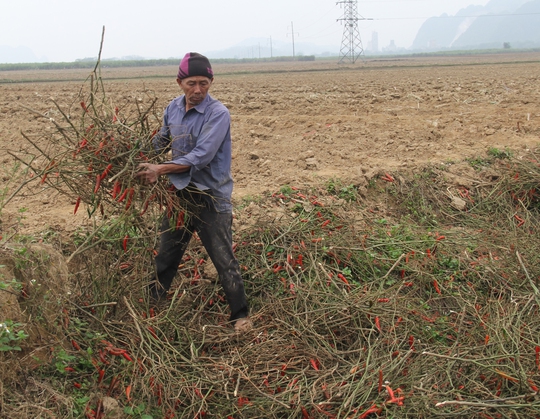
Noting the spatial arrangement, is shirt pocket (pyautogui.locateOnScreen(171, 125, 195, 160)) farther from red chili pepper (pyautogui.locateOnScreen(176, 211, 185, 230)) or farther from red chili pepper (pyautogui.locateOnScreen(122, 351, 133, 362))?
red chili pepper (pyautogui.locateOnScreen(122, 351, 133, 362))

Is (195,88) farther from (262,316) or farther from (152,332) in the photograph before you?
(262,316)

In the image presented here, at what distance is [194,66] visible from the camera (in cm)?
324

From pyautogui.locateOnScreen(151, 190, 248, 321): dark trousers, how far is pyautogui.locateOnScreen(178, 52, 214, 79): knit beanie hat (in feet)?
2.47

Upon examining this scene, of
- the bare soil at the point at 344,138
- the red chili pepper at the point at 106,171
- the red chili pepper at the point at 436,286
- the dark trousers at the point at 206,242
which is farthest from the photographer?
the bare soil at the point at 344,138

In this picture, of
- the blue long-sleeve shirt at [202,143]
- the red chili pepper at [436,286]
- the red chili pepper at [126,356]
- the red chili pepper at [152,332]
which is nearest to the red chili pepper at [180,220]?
the blue long-sleeve shirt at [202,143]

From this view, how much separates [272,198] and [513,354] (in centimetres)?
269

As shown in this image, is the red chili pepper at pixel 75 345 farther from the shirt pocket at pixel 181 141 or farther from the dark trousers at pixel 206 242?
the shirt pocket at pixel 181 141

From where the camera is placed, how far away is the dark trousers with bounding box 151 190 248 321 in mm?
3469

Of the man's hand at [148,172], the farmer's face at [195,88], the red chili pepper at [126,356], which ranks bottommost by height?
the red chili pepper at [126,356]

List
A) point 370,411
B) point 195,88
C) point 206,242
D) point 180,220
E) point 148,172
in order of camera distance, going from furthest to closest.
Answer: point 206,242 → point 180,220 → point 195,88 → point 148,172 → point 370,411

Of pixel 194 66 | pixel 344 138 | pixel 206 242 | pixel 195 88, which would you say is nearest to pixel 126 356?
pixel 206 242

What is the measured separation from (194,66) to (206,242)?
1.17 metres

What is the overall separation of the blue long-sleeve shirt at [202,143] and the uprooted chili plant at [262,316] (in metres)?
0.14

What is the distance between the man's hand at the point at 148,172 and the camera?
3.03m
